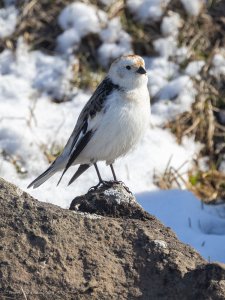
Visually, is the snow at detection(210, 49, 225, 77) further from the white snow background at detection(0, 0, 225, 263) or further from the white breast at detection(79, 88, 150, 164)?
the white breast at detection(79, 88, 150, 164)

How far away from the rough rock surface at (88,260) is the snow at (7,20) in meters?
4.49

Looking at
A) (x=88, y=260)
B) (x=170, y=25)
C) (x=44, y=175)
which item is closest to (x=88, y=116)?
(x=44, y=175)

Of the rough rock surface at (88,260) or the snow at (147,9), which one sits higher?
the snow at (147,9)

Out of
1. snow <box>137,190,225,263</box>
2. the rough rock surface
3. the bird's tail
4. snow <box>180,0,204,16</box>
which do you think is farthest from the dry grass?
the rough rock surface

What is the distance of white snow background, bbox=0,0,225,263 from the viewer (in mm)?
6602

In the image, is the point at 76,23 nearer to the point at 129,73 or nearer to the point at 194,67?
the point at 194,67

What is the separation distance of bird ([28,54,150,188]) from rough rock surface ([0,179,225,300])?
1.61 meters

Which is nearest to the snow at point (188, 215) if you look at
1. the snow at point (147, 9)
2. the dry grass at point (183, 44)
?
the dry grass at point (183, 44)

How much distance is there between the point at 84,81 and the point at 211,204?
180 cm

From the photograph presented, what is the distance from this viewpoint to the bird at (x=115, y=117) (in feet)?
18.4

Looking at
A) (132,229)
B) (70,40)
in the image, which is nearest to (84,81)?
(70,40)

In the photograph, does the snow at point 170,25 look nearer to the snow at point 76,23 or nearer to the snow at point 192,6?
the snow at point 192,6

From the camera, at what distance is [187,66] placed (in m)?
8.33

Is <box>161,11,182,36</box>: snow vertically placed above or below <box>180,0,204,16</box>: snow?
below
